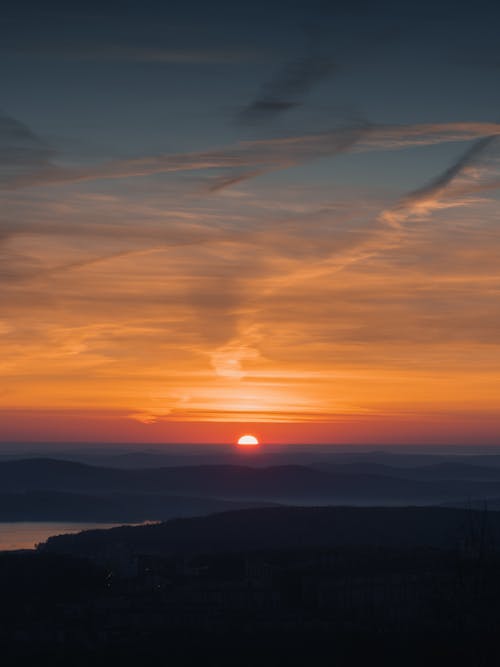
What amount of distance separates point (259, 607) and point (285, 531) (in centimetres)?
9263

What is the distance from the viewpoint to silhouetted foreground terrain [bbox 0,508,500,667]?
196ft

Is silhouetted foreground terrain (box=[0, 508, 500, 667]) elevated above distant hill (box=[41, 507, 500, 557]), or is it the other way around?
distant hill (box=[41, 507, 500, 557])

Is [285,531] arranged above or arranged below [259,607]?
above

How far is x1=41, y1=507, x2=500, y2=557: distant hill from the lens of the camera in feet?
506

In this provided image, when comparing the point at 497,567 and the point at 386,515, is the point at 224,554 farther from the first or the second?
the point at 386,515

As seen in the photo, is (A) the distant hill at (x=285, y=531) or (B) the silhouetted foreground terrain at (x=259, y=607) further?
(A) the distant hill at (x=285, y=531)

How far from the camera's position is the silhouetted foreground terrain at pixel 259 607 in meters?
59.8

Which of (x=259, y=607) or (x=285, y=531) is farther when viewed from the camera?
(x=285, y=531)

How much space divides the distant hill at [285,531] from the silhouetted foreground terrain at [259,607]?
36.3 m

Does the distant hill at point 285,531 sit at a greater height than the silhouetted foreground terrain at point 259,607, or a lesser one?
greater

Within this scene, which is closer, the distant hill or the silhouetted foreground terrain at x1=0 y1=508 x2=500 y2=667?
the silhouetted foreground terrain at x1=0 y1=508 x2=500 y2=667

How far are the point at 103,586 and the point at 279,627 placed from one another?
2366 cm

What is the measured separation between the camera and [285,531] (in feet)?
552

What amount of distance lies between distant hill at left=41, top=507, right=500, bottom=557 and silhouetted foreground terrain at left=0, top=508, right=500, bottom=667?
119ft
